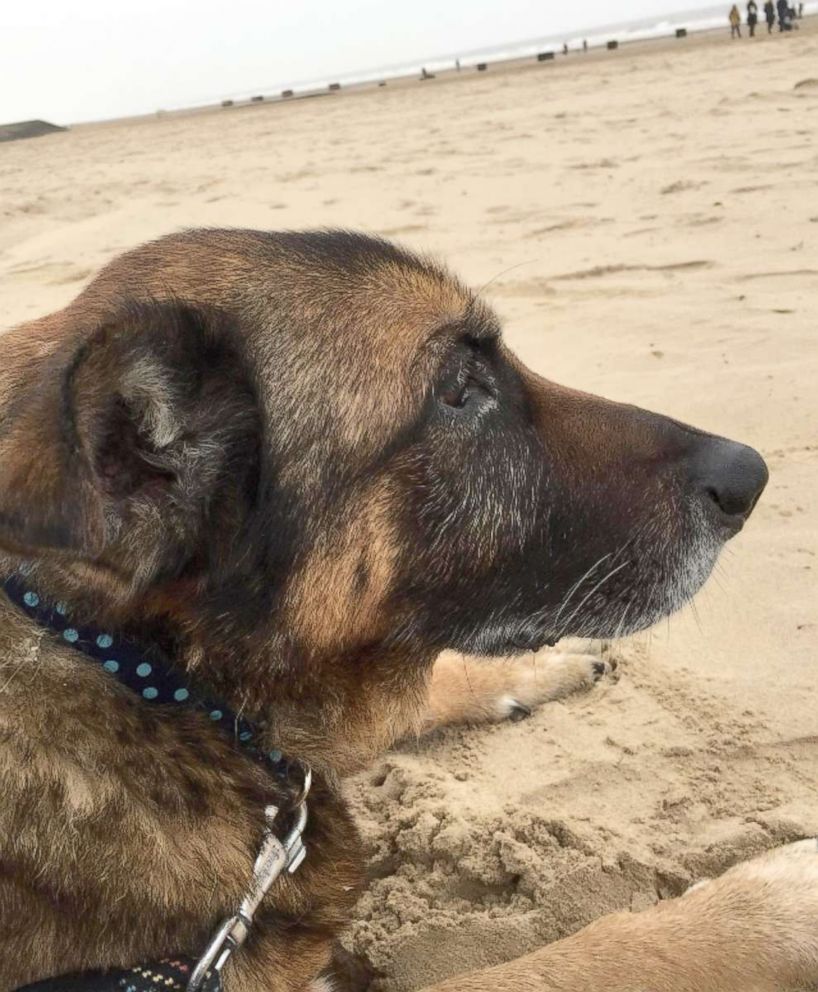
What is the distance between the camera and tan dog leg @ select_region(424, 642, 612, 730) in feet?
11.1

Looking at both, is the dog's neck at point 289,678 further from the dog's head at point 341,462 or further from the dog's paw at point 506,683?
the dog's paw at point 506,683

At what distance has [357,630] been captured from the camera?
86.6 inches

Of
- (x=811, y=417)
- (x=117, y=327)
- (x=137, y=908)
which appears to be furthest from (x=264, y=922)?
(x=811, y=417)

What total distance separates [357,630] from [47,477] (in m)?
0.83

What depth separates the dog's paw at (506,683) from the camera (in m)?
3.39

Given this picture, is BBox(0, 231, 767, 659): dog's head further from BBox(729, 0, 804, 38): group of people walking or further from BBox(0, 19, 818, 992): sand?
BBox(729, 0, 804, 38): group of people walking

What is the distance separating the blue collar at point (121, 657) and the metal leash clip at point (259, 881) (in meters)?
0.26

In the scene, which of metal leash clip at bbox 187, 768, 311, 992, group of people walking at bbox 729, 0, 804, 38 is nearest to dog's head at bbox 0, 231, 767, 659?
metal leash clip at bbox 187, 768, 311, 992

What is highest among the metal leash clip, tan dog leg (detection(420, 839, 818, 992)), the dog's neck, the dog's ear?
the dog's ear

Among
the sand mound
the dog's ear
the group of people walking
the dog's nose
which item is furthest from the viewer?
the group of people walking

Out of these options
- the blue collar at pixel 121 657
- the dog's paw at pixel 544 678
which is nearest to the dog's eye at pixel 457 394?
the blue collar at pixel 121 657

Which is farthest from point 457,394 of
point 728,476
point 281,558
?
point 728,476

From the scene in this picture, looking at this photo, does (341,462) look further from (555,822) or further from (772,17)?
(772,17)

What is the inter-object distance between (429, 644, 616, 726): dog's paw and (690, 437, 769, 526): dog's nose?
4.09ft
